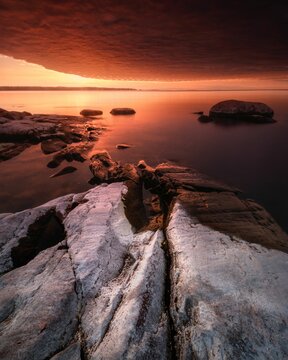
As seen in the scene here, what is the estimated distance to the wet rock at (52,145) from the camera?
15228mm

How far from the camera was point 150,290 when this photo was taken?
354 centimetres

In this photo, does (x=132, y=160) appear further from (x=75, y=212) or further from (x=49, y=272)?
(x=49, y=272)

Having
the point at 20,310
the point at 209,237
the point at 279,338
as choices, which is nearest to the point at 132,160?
the point at 209,237

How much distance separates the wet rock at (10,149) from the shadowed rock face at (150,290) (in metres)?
9.66

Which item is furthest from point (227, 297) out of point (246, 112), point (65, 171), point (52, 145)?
point (246, 112)

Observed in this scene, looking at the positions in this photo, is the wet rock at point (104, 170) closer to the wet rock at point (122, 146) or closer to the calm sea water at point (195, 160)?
the calm sea water at point (195, 160)

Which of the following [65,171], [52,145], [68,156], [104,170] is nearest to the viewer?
[104,170]

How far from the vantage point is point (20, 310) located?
363 centimetres

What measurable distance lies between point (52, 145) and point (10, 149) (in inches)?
101

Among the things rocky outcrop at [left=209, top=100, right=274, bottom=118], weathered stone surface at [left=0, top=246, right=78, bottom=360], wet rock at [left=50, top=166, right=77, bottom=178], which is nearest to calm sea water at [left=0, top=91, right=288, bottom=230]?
wet rock at [left=50, top=166, right=77, bottom=178]

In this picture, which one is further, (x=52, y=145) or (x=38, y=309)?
(x=52, y=145)

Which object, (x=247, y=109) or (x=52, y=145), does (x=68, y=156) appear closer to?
(x=52, y=145)

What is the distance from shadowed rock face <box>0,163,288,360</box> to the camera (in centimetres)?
290

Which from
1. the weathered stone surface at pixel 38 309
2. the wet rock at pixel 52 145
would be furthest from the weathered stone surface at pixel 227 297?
the wet rock at pixel 52 145
